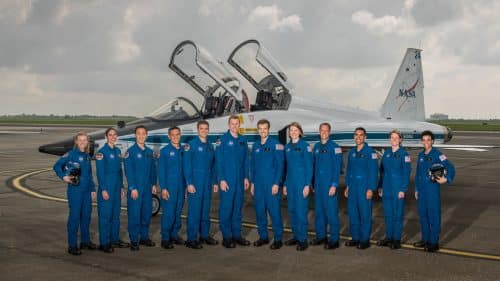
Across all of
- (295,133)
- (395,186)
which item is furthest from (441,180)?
(295,133)

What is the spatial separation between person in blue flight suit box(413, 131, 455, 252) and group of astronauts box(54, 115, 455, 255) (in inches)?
0.5

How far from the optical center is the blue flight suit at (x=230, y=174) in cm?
707

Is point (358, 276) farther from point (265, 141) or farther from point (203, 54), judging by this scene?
point (203, 54)

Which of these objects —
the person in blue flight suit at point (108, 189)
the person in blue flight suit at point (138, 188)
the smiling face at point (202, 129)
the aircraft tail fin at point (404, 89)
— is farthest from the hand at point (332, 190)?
the aircraft tail fin at point (404, 89)

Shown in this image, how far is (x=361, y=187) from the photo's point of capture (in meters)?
6.97

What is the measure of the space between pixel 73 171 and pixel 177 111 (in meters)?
4.52

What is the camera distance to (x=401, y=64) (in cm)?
1673

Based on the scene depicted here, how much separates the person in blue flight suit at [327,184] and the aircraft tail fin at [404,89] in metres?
10.1

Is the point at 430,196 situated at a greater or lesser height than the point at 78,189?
lesser

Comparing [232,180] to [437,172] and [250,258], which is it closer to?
[250,258]

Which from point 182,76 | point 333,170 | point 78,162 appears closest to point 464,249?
point 333,170

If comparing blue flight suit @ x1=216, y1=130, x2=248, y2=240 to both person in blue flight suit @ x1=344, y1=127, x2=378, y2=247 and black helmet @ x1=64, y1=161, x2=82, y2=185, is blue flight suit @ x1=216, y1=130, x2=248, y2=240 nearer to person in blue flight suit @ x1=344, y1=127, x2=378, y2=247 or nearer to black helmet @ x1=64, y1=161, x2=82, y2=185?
person in blue flight suit @ x1=344, y1=127, x2=378, y2=247

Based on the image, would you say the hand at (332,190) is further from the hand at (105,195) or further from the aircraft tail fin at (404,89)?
the aircraft tail fin at (404,89)

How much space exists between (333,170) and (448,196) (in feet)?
20.4
